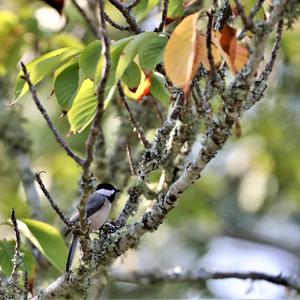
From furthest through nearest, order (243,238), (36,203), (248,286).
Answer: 1. (243,238)
2. (36,203)
3. (248,286)

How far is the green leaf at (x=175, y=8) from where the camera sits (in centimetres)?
384

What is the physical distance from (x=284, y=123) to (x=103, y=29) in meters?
6.61

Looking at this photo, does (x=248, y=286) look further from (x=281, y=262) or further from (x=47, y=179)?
(x=281, y=262)

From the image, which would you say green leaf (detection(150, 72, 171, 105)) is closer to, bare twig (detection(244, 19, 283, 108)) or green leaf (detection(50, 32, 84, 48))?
bare twig (detection(244, 19, 283, 108))

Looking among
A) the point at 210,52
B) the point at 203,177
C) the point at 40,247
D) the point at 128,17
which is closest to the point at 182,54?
the point at 210,52

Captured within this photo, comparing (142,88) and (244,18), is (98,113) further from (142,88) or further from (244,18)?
(142,88)

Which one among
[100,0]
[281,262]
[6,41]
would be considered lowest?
[100,0]

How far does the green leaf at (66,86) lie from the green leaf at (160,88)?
0.67 m

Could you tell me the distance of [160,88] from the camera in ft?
13.5

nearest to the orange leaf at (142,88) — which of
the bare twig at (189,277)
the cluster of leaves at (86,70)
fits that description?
the cluster of leaves at (86,70)

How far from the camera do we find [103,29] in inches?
109

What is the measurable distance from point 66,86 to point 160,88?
79 cm

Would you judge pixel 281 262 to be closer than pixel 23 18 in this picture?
No

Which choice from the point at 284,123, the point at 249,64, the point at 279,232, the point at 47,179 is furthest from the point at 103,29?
the point at 279,232
